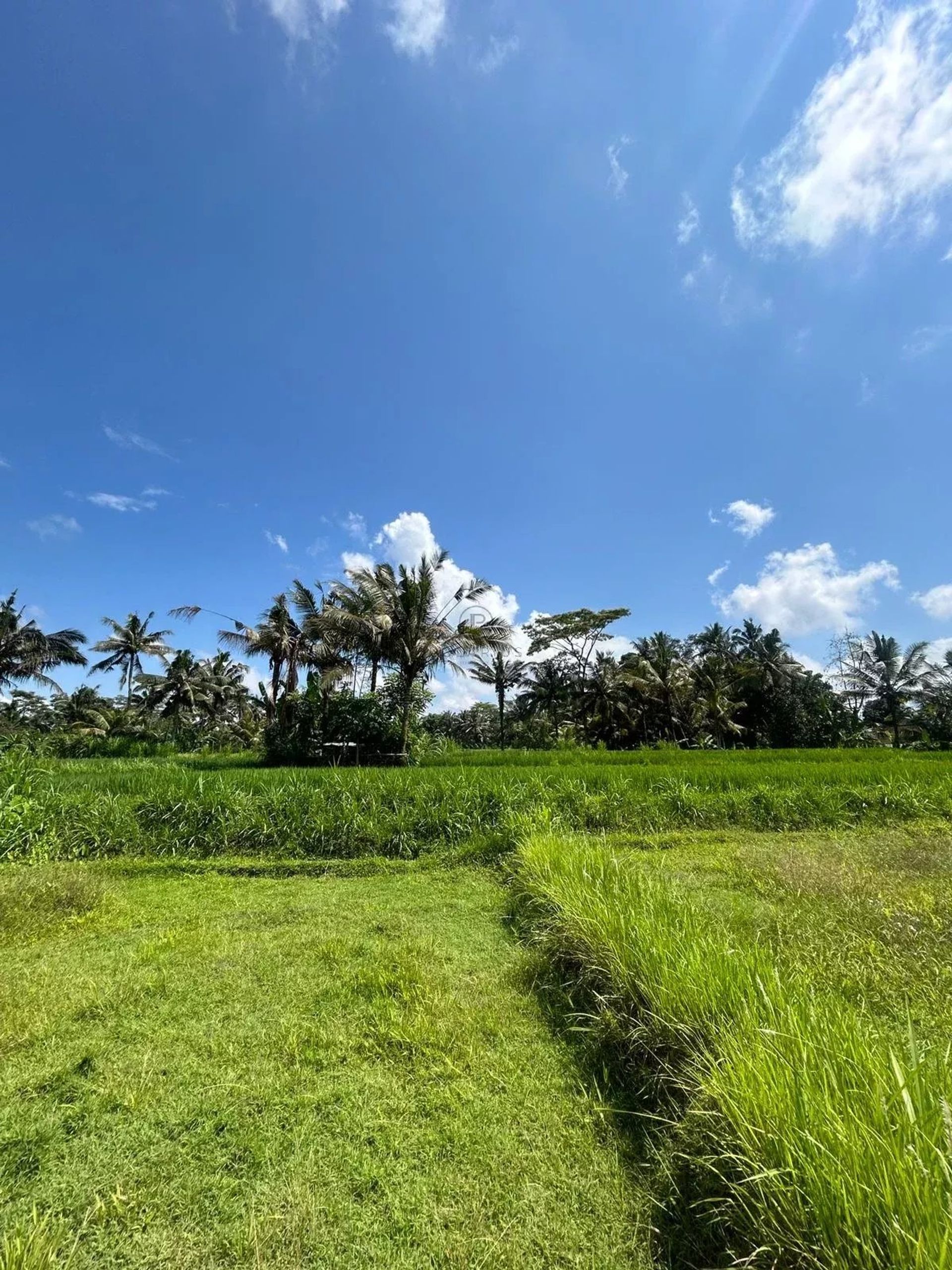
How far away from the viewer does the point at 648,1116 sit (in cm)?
200

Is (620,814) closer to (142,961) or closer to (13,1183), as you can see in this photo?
(142,961)

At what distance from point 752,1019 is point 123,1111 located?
8.40 ft

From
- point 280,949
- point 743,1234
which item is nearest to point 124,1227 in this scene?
point 743,1234

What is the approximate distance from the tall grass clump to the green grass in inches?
160

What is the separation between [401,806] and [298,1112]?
16.8 ft

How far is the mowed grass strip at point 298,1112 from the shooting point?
1643 millimetres

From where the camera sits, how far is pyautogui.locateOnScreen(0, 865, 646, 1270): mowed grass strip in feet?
5.39

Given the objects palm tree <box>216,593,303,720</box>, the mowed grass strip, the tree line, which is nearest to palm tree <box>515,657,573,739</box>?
the tree line

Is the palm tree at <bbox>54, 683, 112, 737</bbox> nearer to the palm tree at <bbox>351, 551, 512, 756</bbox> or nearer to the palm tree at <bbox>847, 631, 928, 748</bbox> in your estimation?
the palm tree at <bbox>351, 551, 512, 756</bbox>

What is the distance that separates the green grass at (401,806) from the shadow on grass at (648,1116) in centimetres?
362

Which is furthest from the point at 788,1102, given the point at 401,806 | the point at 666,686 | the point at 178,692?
the point at 178,692

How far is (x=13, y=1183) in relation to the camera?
1844mm

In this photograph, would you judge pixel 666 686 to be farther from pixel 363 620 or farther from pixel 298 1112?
pixel 298 1112

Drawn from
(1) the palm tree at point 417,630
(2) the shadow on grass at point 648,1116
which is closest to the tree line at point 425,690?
(1) the palm tree at point 417,630
